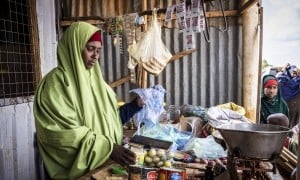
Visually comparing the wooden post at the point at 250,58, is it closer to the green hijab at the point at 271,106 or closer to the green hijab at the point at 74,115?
the green hijab at the point at 271,106

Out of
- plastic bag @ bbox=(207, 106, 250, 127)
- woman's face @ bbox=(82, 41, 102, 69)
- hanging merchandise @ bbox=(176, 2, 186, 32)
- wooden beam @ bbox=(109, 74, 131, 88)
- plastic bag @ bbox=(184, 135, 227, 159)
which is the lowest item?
plastic bag @ bbox=(207, 106, 250, 127)

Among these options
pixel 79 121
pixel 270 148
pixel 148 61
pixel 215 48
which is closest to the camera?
pixel 270 148

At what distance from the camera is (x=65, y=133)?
2105 mm

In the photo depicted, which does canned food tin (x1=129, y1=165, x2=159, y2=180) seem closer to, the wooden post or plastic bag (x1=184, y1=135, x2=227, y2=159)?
plastic bag (x1=184, y1=135, x2=227, y2=159)

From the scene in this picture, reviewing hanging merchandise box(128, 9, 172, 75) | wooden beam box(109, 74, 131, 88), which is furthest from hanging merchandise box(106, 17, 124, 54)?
wooden beam box(109, 74, 131, 88)

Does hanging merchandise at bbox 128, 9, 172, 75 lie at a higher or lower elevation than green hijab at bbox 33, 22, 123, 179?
higher

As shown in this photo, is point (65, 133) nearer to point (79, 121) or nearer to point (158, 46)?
point (79, 121)

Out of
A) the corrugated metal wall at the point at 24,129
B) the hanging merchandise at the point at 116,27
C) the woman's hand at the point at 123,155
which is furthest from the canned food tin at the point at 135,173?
the hanging merchandise at the point at 116,27

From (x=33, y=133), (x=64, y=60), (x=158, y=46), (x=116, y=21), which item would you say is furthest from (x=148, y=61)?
(x=64, y=60)

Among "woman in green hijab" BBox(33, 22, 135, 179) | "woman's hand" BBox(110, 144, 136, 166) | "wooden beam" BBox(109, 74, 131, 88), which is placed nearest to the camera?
"woman's hand" BBox(110, 144, 136, 166)

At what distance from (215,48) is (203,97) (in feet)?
3.31

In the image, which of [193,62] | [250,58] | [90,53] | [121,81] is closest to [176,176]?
[90,53]

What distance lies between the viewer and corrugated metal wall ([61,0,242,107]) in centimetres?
577

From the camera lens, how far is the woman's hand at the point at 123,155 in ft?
6.34
